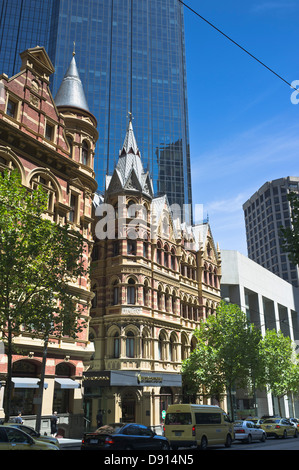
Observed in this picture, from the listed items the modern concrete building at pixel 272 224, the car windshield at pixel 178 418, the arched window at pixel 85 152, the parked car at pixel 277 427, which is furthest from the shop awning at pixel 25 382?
the modern concrete building at pixel 272 224

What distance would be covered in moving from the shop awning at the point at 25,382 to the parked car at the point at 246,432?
12.7m

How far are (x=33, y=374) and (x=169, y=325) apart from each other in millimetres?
19260

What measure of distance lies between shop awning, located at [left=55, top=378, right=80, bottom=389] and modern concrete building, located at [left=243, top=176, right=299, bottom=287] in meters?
108

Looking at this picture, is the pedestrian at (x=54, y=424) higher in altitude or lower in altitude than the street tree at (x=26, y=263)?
lower

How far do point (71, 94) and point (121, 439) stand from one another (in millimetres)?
29512

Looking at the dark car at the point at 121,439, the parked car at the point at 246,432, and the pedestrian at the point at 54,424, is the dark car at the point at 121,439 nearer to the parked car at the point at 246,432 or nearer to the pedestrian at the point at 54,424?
the pedestrian at the point at 54,424

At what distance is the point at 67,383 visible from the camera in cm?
2914

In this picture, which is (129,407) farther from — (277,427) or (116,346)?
(277,427)

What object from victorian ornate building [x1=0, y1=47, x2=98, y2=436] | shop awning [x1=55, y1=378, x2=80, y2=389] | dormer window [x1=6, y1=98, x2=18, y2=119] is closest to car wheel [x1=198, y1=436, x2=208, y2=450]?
victorian ornate building [x1=0, y1=47, x2=98, y2=436]

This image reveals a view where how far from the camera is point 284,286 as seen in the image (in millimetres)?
83750

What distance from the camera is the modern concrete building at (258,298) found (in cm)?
6512

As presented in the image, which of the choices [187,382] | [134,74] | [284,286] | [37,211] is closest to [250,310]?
[284,286]

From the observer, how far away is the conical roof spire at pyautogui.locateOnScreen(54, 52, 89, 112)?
3697cm

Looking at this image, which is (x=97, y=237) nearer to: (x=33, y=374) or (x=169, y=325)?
(x=169, y=325)
